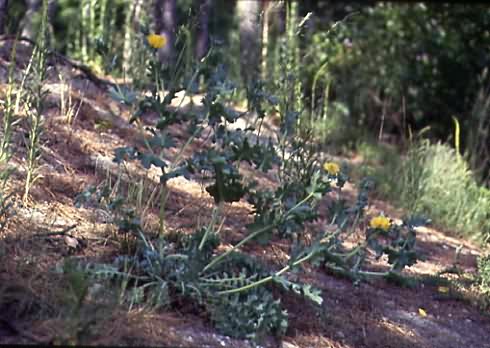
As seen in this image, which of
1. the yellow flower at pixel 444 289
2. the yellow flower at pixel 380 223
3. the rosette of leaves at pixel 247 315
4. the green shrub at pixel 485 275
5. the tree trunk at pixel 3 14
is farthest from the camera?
the tree trunk at pixel 3 14

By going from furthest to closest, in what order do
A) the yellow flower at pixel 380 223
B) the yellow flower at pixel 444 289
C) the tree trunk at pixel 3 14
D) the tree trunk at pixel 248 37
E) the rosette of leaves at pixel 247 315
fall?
1. the tree trunk at pixel 248 37
2. the tree trunk at pixel 3 14
3. the yellow flower at pixel 444 289
4. the yellow flower at pixel 380 223
5. the rosette of leaves at pixel 247 315

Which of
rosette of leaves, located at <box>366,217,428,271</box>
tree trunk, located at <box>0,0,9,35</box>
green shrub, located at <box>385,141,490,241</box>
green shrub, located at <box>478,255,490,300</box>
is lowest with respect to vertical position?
green shrub, located at <box>385,141,490,241</box>

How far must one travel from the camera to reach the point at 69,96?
4.84m

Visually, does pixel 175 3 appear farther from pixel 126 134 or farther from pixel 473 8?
pixel 473 8

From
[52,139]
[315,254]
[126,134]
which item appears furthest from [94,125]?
[315,254]

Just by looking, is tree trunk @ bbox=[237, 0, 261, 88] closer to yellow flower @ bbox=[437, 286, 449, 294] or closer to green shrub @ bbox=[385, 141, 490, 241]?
green shrub @ bbox=[385, 141, 490, 241]

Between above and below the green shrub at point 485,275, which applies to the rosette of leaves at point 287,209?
above

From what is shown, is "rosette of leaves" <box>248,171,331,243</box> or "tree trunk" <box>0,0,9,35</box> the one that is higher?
"tree trunk" <box>0,0,9,35</box>

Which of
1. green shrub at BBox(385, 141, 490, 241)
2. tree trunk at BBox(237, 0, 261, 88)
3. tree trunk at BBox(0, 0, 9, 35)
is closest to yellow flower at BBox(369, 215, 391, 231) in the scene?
green shrub at BBox(385, 141, 490, 241)

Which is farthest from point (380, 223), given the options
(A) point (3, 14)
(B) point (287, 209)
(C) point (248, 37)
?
(C) point (248, 37)

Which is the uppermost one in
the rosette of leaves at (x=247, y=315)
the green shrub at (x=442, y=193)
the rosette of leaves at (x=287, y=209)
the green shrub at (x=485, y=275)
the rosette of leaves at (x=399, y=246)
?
the rosette of leaves at (x=287, y=209)

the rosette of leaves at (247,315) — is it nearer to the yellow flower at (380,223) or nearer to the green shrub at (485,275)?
the yellow flower at (380,223)

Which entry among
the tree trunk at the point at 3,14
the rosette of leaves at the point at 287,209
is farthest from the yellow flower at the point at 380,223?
the tree trunk at the point at 3,14

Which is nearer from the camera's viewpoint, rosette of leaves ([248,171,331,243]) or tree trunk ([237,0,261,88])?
rosette of leaves ([248,171,331,243])
